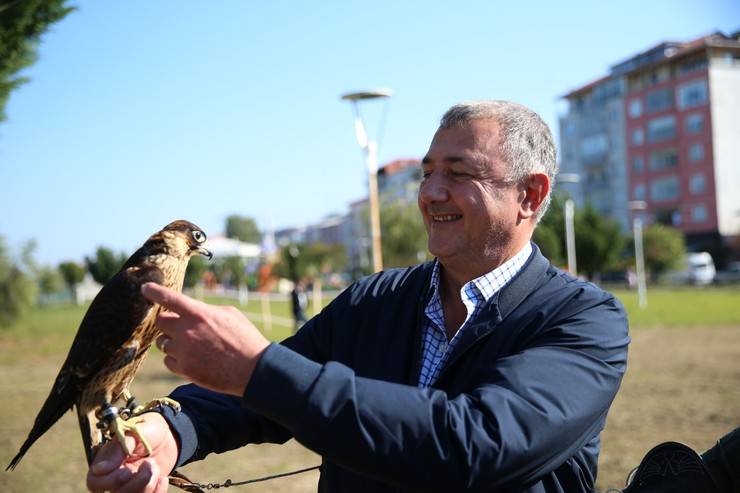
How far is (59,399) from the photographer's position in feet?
6.98

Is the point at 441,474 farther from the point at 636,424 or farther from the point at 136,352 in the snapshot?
the point at 636,424

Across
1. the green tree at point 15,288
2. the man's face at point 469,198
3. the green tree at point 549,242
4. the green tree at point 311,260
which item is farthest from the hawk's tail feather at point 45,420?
the green tree at point 549,242

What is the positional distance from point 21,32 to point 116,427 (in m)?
5.26

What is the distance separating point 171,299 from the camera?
156 centimetres

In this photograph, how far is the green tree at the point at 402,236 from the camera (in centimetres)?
5366

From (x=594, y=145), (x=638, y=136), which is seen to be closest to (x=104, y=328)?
(x=638, y=136)

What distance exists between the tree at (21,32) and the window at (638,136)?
7443 centimetres

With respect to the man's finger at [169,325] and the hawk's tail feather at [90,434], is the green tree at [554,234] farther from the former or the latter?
the man's finger at [169,325]

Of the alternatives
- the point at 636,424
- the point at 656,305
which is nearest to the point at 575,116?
the point at 656,305

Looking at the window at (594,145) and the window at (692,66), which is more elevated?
the window at (692,66)

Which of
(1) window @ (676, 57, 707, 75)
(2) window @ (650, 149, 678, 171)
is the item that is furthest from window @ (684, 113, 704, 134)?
(1) window @ (676, 57, 707, 75)

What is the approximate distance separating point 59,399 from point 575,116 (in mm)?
89531

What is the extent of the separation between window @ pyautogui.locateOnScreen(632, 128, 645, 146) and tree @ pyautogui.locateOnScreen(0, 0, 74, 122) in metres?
74.4

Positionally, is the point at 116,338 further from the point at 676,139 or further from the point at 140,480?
the point at 676,139
